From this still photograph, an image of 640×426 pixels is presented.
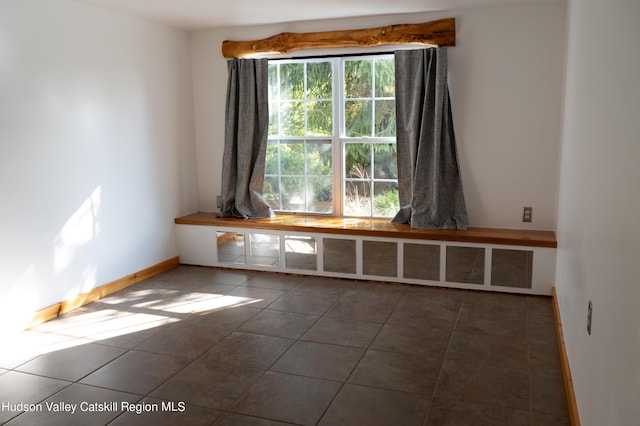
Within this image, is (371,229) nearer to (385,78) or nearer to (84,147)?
(385,78)

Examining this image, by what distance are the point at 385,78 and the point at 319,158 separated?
99cm

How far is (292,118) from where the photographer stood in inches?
212

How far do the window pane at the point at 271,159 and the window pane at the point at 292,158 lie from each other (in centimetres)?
7

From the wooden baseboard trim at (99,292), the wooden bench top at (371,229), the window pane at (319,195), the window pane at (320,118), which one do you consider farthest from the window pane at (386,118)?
the wooden baseboard trim at (99,292)

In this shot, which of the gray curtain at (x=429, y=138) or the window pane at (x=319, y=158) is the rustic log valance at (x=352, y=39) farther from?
the window pane at (x=319, y=158)

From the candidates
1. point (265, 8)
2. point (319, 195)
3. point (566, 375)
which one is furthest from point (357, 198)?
point (566, 375)

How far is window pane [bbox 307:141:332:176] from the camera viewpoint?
5305mm

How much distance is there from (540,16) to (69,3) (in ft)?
12.1

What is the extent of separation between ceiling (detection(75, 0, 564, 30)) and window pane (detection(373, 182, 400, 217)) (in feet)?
5.08

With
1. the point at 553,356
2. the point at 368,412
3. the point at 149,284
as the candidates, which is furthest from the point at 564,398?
the point at 149,284

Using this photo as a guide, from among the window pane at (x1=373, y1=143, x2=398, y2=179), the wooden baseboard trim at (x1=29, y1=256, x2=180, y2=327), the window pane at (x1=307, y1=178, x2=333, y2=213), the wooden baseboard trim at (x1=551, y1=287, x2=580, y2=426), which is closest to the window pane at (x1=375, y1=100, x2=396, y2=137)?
the window pane at (x1=373, y1=143, x2=398, y2=179)

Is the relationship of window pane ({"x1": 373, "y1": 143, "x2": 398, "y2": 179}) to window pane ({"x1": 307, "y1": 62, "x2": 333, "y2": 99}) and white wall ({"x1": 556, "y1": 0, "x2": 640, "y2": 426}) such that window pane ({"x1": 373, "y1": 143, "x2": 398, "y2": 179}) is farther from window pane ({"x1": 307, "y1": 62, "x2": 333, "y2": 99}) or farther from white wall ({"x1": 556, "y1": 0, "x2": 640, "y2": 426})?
white wall ({"x1": 556, "y1": 0, "x2": 640, "y2": 426})

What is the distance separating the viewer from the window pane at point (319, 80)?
518 cm

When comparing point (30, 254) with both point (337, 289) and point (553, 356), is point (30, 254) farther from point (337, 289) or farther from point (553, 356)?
point (553, 356)
